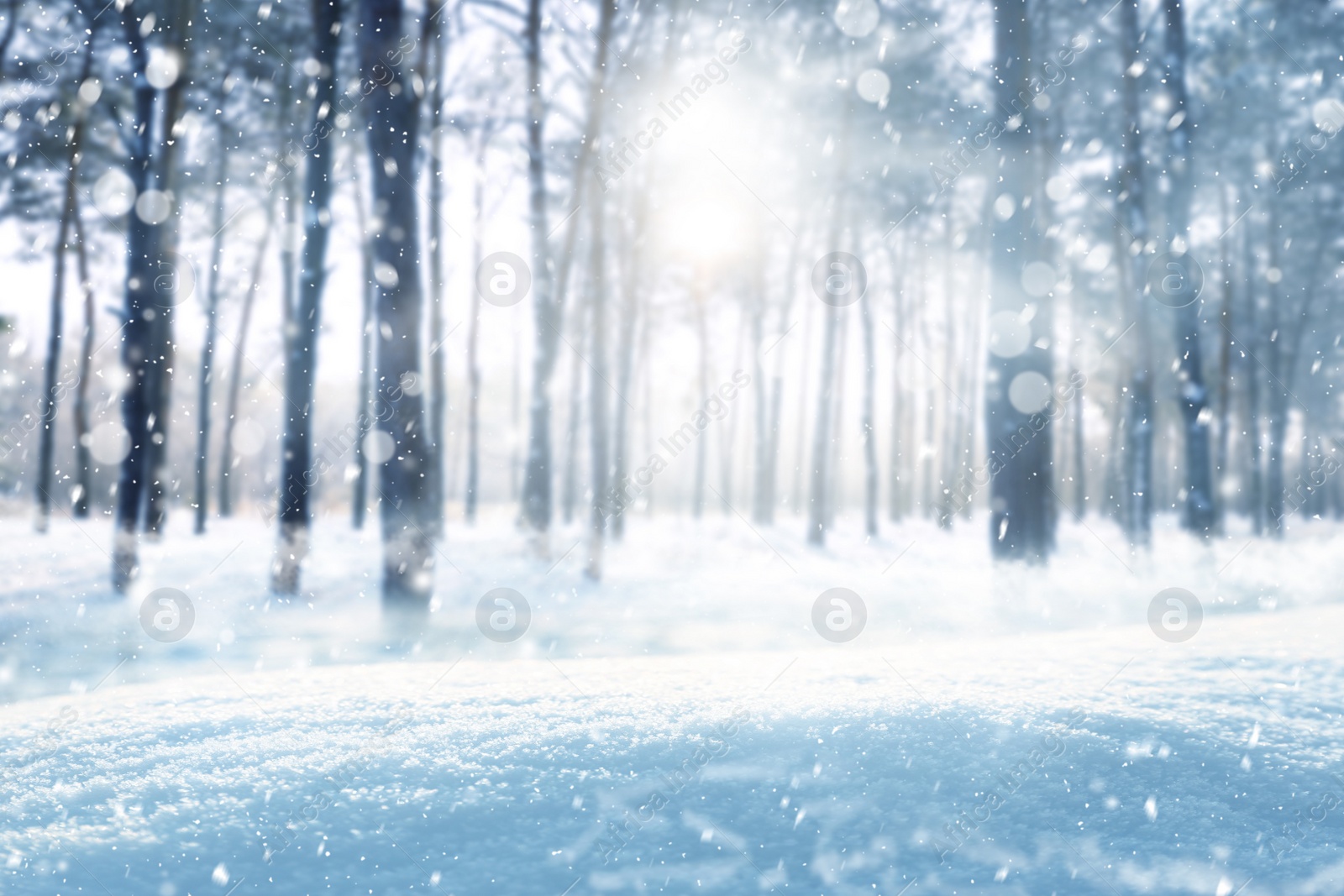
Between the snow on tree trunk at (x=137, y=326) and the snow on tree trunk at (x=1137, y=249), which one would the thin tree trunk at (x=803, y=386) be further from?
the snow on tree trunk at (x=137, y=326)

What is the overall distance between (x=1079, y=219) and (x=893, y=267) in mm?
5039

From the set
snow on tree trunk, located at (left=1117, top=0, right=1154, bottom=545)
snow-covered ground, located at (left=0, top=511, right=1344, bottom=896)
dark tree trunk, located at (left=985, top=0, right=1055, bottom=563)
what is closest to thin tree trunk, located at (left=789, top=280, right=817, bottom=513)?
snow on tree trunk, located at (left=1117, top=0, right=1154, bottom=545)

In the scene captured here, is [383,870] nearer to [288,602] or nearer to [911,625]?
[911,625]

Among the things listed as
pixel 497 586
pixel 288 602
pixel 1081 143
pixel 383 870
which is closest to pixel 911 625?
pixel 497 586

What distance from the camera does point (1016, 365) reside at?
10.2 metres

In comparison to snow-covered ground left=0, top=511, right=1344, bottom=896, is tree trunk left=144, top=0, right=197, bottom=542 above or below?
above

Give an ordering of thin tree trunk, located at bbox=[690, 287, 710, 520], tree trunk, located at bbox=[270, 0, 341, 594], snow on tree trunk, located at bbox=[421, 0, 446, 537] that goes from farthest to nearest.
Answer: thin tree trunk, located at bbox=[690, 287, 710, 520] < snow on tree trunk, located at bbox=[421, 0, 446, 537] < tree trunk, located at bbox=[270, 0, 341, 594]

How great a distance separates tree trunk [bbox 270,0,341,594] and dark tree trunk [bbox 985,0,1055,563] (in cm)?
857

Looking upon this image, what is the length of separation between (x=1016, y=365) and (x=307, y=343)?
923cm

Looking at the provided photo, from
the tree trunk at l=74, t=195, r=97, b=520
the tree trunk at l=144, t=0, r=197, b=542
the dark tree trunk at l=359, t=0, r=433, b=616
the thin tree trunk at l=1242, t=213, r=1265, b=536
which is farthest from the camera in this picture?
the thin tree trunk at l=1242, t=213, r=1265, b=536

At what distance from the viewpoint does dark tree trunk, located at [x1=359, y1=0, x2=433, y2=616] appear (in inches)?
342

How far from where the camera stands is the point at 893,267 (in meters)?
23.5

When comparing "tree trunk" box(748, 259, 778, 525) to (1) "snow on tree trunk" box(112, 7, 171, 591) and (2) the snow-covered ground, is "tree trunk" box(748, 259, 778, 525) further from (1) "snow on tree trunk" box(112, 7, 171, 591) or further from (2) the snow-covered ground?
(2) the snow-covered ground

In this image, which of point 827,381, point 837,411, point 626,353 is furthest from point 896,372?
point 626,353
